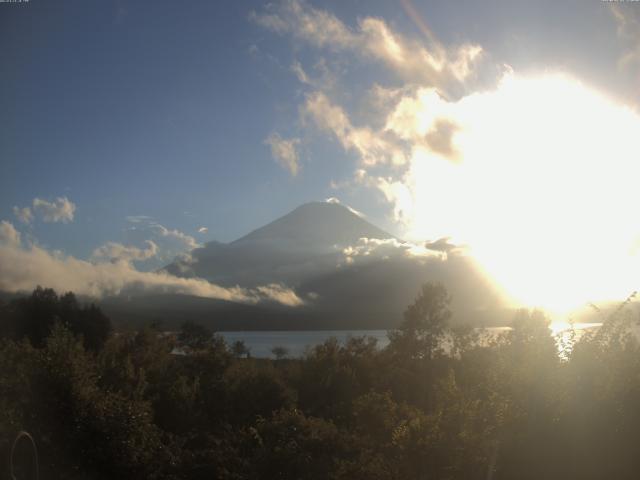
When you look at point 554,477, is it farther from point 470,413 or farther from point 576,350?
point 576,350

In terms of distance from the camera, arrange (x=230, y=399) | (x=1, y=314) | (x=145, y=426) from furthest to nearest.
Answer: (x=1, y=314), (x=230, y=399), (x=145, y=426)

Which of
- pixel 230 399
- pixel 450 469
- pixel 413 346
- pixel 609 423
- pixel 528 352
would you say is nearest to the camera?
pixel 450 469

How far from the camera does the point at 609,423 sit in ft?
36.1

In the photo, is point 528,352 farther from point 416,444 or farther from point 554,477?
point 416,444

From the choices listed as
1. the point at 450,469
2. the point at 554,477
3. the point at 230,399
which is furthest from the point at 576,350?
the point at 230,399

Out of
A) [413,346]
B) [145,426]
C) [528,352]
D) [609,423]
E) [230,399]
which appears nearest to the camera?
[609,423]

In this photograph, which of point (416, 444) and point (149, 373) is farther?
point (149, 373)

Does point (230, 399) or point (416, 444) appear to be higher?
point (416, 444)

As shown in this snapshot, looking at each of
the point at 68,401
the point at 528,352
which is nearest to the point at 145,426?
the point at 68,401

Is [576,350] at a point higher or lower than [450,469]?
higher

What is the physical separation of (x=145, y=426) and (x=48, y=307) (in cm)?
5189

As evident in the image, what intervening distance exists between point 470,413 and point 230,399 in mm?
19066

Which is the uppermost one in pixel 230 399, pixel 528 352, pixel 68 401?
pixel 528 352

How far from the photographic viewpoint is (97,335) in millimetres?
60281
